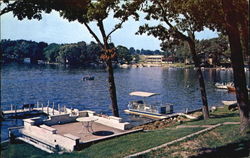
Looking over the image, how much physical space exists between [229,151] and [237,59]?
4.52 metres

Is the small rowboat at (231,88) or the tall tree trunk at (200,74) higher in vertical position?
the tall tree trunk at (200,74)

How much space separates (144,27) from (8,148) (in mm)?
12249

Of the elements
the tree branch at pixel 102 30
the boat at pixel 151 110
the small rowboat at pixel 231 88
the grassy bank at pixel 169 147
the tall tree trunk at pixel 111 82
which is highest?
the tree branch at pixel 102 30

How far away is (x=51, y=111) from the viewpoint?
135 feet

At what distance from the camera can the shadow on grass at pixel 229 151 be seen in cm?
1150

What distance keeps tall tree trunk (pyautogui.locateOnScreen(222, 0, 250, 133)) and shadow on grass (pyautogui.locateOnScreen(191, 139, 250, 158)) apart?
6.45 feet

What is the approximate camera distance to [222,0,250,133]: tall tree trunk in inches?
555

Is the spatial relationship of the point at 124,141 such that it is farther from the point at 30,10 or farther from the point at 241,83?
the point at 30,10

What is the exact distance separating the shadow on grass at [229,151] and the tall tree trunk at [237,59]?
1.97 meters

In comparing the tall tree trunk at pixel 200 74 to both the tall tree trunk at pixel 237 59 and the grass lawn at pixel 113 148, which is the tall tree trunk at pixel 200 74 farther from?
the tall tree trunk at pixel 237 59

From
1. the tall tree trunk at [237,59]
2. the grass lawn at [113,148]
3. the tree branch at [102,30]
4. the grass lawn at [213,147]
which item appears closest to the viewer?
the grass lawn at [213,147]

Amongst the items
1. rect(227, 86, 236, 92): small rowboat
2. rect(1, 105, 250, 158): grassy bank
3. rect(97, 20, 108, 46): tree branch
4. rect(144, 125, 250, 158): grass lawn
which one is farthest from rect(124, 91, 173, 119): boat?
rect(227, 86, 236, 92): small rowboat

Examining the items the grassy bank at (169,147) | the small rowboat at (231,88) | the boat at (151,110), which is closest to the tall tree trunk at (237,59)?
the grassy bank at (169,147)

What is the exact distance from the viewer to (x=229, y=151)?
12.0 m
